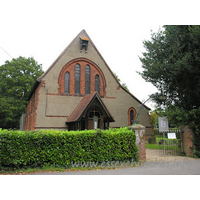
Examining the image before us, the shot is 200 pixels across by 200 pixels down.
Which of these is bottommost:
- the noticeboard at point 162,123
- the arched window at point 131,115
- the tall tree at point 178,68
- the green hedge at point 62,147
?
the green hedge at point 62,147

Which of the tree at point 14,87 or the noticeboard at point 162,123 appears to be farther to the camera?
the tree at point 14,87

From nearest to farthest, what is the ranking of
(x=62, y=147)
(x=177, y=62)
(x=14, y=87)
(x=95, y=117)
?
(x=62, y=147) → (x=177, y=62) → (x=95, y=117) → (x=14, y=87)

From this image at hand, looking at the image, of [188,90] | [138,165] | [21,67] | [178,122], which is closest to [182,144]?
[178,122]

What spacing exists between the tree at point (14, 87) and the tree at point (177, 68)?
28.9 meters

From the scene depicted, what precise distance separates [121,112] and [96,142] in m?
13.0

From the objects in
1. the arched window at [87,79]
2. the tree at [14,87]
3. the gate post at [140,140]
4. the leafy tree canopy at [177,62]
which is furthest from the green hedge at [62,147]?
the tree at [14,87]

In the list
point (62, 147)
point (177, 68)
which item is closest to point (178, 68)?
point (177, 68)

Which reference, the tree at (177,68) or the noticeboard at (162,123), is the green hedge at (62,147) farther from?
the tree at (177,68)

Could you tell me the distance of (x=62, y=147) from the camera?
8906 mm

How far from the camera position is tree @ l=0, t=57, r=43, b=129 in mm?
36159

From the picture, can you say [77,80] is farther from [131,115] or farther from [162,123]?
[162,123]

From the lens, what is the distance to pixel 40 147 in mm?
8539

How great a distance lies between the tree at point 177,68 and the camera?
12992 millimetres

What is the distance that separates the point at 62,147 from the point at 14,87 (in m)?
32.7
